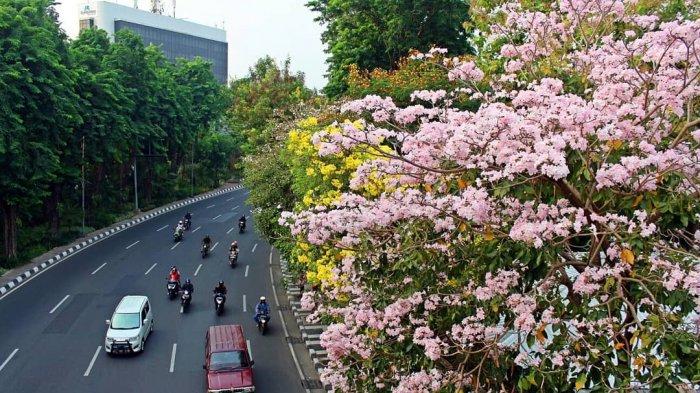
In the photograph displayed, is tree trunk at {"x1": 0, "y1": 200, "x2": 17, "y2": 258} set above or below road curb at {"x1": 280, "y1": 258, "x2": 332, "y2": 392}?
above

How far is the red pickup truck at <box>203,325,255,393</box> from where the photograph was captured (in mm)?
16297

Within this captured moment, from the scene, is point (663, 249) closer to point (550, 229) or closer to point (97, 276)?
point (550, 229)

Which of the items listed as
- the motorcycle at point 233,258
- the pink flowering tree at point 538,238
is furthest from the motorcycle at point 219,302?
the pink flowering tree at point 538,238

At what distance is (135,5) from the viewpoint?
96938 millimetres

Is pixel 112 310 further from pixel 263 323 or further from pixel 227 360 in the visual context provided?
pixel 227 360

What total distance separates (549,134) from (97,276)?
83.1 ft

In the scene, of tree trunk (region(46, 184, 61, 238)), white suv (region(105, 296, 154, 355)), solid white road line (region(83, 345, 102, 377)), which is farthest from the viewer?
tree trunk (region(46, 184, 61, 238))

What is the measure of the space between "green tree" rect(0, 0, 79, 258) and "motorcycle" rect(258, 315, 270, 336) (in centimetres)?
1207

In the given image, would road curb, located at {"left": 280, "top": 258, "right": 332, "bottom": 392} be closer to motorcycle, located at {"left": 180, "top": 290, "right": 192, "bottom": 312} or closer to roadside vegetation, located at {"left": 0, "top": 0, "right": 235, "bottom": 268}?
motorcycle, located at {"left": 180, "top": 290, "right": 192, "bottom": 312}

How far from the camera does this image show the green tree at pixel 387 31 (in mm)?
27500

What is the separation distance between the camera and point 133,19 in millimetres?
97438

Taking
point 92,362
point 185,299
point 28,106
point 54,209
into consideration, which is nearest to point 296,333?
point 185,299

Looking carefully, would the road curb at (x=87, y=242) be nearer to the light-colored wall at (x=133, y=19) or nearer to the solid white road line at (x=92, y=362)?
the solid white road line at (x=92, y=362)

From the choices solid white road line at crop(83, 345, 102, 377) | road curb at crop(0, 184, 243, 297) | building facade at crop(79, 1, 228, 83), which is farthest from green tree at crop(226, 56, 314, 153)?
building facade at crop(79, 1, 228, 83)
